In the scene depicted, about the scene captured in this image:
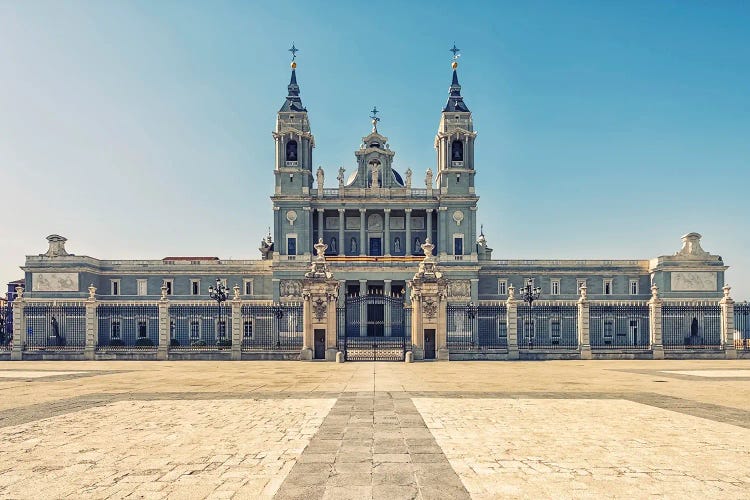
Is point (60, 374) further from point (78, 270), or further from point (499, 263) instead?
point (499, 263)

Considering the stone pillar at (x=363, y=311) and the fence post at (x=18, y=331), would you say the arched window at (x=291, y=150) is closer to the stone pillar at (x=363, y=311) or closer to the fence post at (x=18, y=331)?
the stone pillar at (x=363, y=311)

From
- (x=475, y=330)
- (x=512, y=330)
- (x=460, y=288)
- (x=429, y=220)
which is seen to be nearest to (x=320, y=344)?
(x=512, y=330)

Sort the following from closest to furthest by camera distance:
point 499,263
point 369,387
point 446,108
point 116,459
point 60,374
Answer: point 116,459 → point 369,387 → point 60,374 → point 499,263 → point 446,108

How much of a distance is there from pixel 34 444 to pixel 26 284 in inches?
2307

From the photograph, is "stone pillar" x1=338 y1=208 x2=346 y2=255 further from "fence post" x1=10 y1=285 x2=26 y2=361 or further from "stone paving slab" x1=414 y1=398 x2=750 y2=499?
"stone paving slab" x1=414 y1=398 x2=750 y2=499

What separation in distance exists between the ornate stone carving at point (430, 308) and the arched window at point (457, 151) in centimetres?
3868

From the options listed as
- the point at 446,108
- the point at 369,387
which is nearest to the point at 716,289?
the point at 446,108

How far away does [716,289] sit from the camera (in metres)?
59.6

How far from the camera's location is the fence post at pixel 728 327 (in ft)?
107

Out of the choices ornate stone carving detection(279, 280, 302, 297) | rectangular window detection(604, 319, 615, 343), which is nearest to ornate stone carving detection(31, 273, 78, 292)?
ornate stone carving detection(279, 280, 302, 297)

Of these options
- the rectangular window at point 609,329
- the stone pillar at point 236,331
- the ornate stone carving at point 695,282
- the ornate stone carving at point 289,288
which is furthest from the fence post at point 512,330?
the ornate stone carving at point 695,282

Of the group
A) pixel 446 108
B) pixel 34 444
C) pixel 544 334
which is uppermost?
pixel 446 108

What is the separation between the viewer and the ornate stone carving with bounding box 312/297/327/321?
3042 cm

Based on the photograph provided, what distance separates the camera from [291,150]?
65.8 m
